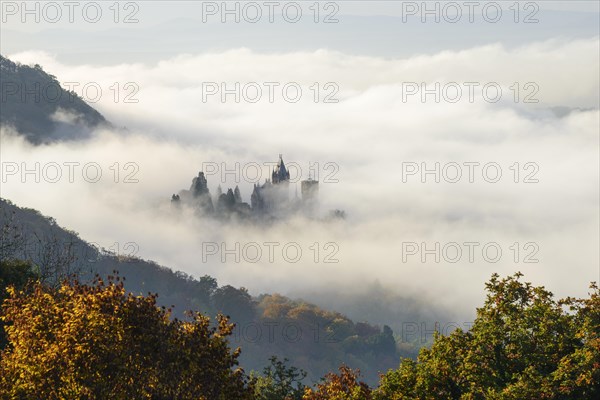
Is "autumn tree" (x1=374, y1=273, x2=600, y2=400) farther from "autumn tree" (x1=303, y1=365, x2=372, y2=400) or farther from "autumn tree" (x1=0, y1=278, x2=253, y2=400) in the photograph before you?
"autumn tree" (x1=0, y1=278, x2=253, y2=400)

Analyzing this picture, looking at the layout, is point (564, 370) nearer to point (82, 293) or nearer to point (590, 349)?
point (590, 349)

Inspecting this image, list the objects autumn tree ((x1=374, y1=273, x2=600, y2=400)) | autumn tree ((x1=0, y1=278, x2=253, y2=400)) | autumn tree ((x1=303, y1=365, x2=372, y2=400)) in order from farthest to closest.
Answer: autumn tree ((x1=303, y1=365, x2=372, y2=400)) → autumn tree ((x1=374, y1=273, x2=600, y2=400)) → autumn tree ((x1=0, y1=278, x2=253, y2=400))

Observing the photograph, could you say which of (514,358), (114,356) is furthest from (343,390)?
(114,356)

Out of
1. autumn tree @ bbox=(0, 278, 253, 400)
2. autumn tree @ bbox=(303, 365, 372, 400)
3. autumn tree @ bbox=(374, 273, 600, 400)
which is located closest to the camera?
autumn tree @ bbox=(0, 278, 253, 400)

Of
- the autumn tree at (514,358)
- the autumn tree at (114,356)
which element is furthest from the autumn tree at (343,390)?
the autumn tree at (114,356)

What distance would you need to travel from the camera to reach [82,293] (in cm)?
4088

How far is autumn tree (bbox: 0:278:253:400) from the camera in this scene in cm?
3731

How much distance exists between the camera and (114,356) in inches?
1481

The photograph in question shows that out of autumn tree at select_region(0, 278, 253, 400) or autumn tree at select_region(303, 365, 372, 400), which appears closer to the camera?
autumn tree at select_region(0, 278, 253, 400)

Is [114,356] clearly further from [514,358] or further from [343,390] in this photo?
[514,358]

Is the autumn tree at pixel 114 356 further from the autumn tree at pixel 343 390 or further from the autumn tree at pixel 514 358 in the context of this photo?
the autumn tree at pixel 514 358

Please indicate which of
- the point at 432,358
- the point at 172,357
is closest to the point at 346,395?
the point at 432,358

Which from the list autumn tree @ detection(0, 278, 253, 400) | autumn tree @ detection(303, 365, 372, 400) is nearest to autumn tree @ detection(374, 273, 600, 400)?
autumn tree @ detection(303, 365, 372, 400)

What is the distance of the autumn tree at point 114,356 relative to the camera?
3731 cm
